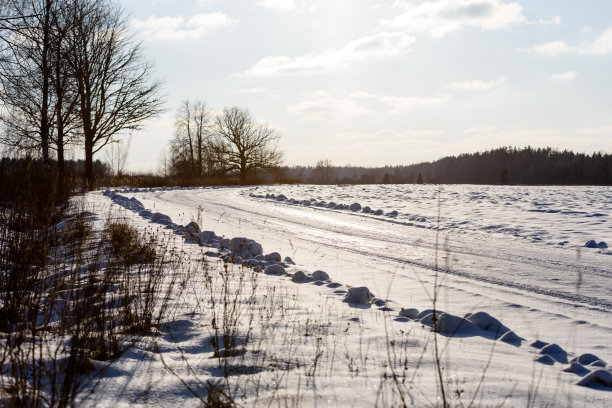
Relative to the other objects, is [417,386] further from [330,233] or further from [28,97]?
[28,97]

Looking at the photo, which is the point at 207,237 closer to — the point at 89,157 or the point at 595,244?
the point at 595,244

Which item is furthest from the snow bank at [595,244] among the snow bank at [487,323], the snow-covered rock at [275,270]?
the snow-covered rock at [275,270]

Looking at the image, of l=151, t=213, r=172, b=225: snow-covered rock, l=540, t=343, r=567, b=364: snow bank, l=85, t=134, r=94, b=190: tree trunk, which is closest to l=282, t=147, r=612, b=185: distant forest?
l=85, t=134, r=94, b=190: tree trunk

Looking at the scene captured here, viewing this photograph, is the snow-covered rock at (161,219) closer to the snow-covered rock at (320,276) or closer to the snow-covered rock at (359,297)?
the snow-covered rock at (320,276)

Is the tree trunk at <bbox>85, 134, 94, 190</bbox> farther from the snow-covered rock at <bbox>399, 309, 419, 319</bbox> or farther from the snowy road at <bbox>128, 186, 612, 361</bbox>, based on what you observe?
the snow-covered rock at <bbox>399, 309, 419, 319</bbox>

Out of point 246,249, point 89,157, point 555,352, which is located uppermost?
point 89,157

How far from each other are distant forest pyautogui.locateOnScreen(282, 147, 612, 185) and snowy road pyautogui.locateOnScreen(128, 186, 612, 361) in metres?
60.6

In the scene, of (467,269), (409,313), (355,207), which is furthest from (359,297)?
(355,207)

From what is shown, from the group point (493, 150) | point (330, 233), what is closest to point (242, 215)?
point (330, 233)

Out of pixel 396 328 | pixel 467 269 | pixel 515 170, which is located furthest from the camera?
pixel 515 170

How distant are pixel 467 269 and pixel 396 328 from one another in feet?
9.80

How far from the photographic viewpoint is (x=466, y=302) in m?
4.66

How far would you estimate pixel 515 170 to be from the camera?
94.1m

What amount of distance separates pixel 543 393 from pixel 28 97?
17765 mm
